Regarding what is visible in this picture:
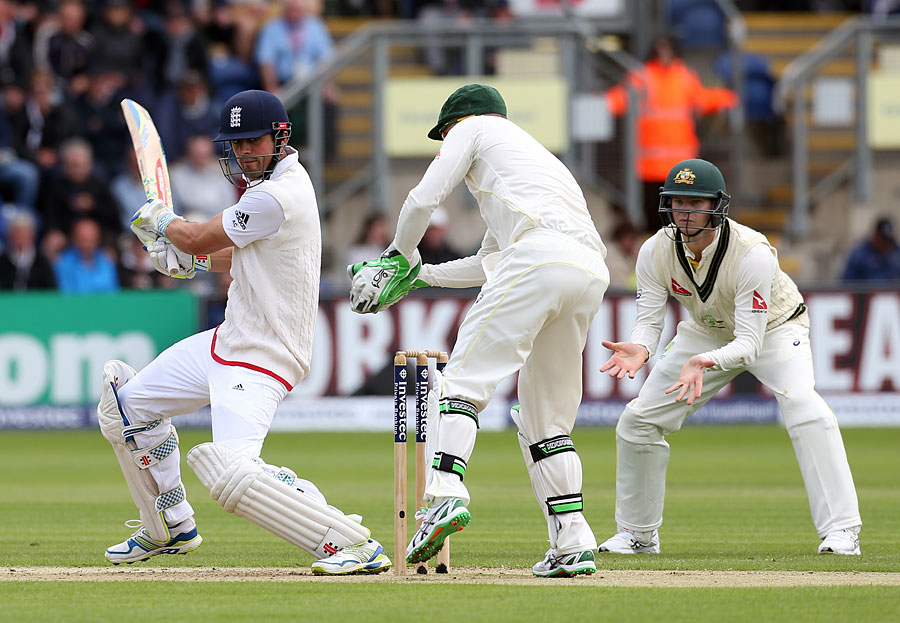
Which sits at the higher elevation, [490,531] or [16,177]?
[16,177]

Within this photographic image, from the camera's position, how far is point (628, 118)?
16.4 metres

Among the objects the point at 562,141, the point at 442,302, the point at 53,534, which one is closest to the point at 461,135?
the point at 53,534

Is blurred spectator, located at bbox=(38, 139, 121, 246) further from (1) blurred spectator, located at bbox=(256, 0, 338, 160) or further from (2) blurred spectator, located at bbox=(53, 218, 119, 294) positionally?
(1) blurred spectator, located at bbox=(256, 0, 338, 160)

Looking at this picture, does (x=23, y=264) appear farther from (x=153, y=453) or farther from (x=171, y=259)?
(x=171, y=259)

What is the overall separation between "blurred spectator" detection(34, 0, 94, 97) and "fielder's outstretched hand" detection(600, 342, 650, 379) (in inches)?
470

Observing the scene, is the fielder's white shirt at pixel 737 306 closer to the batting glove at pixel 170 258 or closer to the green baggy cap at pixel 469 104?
the green baggy cap at pixel 469 104

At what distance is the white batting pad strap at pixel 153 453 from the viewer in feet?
21.7

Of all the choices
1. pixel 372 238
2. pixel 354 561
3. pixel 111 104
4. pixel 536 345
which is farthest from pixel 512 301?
pixel 111 104

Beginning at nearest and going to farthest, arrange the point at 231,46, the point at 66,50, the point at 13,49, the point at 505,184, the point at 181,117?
the point at 505,184 < the point at 181,117 < the point at 13,49 < the point at 66,50 < the point at 231,46

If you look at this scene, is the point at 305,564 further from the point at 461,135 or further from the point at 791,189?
the point at 791,189

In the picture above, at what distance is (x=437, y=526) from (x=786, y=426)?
2.46 m

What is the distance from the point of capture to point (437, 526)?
18.7 feet

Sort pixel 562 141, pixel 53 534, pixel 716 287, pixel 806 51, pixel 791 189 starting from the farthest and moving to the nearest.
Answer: pixel 806 51 → pixel 791 189 → pixel 562 141 → pixel 53 534 → pixel 716 287

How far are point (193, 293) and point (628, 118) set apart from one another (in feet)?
16.3
